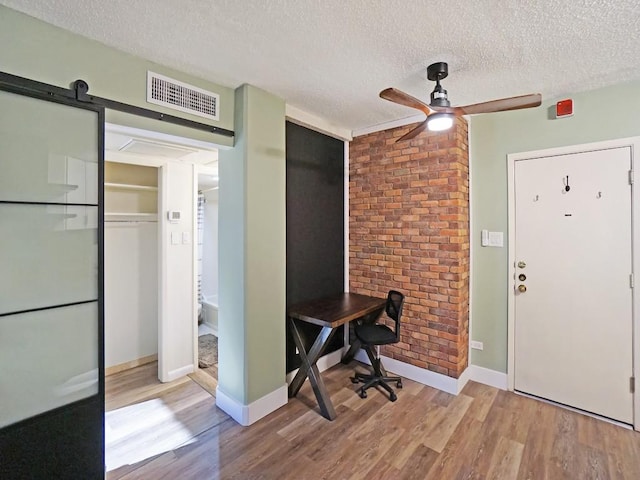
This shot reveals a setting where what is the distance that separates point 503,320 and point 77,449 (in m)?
3.36

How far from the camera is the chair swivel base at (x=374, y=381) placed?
2732mm

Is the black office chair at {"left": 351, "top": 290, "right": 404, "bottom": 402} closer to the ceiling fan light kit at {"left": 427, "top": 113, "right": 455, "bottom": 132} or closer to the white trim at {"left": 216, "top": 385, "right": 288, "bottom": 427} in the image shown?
the white trim at {"left": 216, "top": 385, "right": 288, "bottom": 427}

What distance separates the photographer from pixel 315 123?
10.0ft

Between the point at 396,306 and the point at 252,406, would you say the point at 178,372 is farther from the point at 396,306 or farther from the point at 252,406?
the point at 396,306

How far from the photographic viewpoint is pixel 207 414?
2.50m

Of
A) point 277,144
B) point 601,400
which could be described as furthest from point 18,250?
point 601,400

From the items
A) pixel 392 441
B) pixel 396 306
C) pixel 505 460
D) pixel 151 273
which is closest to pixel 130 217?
pixel 151 273

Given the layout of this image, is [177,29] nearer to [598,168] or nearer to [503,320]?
[598,168]

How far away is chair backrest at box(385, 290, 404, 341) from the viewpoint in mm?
2753

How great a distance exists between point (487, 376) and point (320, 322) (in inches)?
72.4

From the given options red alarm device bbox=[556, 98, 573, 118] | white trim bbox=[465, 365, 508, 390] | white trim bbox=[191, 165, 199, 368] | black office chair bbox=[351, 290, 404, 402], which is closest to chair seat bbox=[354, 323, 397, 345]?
black office chair bbox=[351, 290, 404, 402]

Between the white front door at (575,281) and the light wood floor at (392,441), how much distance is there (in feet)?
0.84

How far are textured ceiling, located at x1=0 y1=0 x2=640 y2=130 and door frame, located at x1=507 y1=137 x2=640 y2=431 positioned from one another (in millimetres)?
476

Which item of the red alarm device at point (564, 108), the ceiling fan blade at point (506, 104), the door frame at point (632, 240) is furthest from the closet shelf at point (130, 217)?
the red alarm device at point (564, 108)
